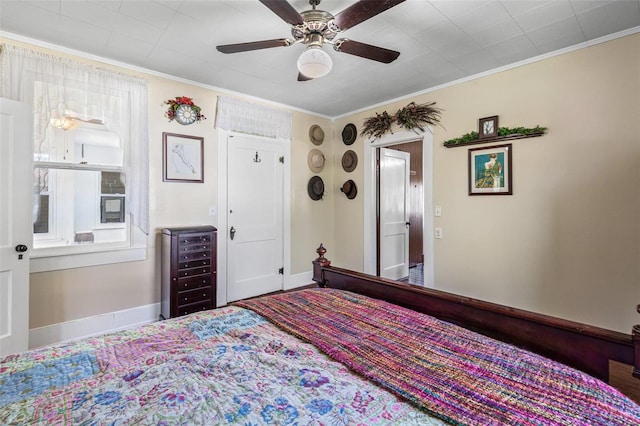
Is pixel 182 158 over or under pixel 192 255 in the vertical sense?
over

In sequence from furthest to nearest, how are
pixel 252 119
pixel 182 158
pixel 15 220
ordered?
pixel 252 119
pixel 182 158
pixel 15 220

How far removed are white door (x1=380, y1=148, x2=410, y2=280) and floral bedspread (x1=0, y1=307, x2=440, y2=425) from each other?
332 centimetres

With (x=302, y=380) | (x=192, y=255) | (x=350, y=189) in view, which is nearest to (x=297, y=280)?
(x=350, y=189)

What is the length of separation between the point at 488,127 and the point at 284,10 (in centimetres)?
242

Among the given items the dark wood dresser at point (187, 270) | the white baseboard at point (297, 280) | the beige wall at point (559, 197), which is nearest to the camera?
the beige wall at point (559, 197)

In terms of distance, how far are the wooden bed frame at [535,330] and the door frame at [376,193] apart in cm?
181

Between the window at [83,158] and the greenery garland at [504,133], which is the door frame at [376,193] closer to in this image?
the greenery garland at [504,133]

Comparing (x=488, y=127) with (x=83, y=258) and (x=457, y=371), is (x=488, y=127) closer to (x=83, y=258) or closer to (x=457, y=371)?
(x=457, y=371)

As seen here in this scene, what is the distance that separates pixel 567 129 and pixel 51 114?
14.8 ft

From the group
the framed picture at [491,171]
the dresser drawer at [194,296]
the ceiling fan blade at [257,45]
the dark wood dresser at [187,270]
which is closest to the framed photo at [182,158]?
the dark wood dresser at [187,270]

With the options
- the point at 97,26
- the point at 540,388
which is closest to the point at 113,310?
the point at 97,26

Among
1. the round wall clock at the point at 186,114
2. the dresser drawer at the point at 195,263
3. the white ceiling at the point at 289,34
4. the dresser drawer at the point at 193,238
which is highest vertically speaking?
the white ceiling at the point at 289,34

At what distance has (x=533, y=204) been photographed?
2.81 m

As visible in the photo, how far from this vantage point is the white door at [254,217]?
3791mm
